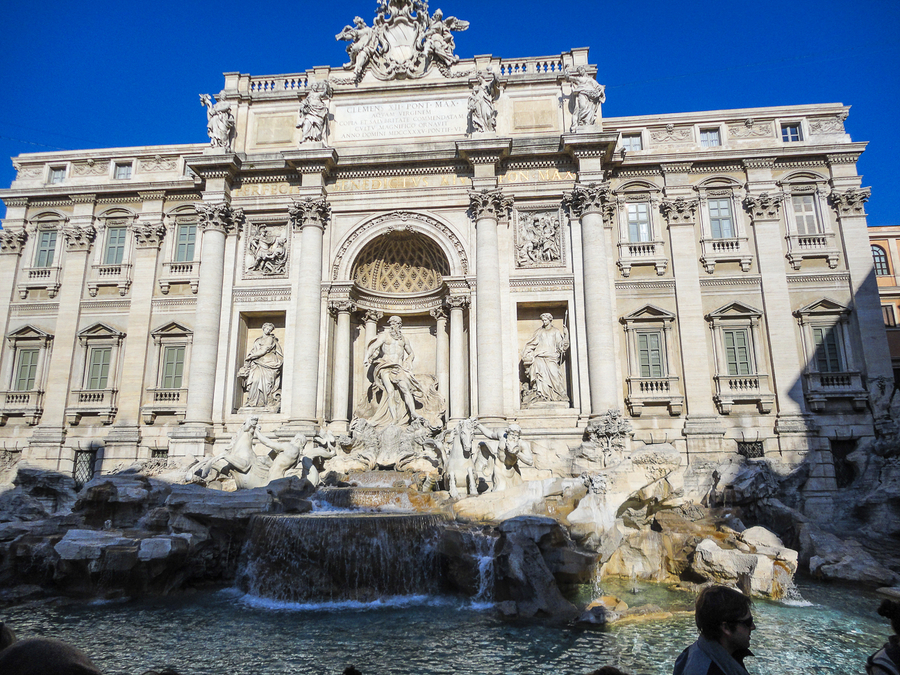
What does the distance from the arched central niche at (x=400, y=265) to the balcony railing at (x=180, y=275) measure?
19.6 ft

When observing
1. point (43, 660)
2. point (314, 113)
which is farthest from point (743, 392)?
point (43, 660)

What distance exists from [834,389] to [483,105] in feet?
49.4

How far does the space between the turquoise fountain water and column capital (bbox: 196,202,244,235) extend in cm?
1375

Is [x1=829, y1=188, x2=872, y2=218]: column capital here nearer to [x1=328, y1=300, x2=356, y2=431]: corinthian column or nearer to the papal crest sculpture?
the papal crest sculpture

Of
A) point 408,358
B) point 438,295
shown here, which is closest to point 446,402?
point 408,358

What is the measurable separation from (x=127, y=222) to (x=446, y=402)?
565 inches

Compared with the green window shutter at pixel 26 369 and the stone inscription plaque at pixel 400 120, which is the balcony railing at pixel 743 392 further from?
the green window shutter at pixel 26 369

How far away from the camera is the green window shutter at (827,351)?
1975 centimetres

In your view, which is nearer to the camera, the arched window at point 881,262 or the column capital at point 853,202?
Answer: the column capital at point 853,202

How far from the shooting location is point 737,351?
20.2 m

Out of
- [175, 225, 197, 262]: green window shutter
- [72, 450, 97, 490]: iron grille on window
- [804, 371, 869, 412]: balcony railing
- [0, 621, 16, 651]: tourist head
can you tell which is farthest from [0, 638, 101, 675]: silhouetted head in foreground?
[175, 225, 197, 262]: green window shutter

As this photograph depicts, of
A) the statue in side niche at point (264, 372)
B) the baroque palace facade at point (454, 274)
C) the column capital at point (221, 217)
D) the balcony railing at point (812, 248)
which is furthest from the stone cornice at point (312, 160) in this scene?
the balcony railing at point (812, 248)

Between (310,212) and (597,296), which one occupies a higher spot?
(310,212)

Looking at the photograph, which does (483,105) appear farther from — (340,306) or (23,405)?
(23,405)
